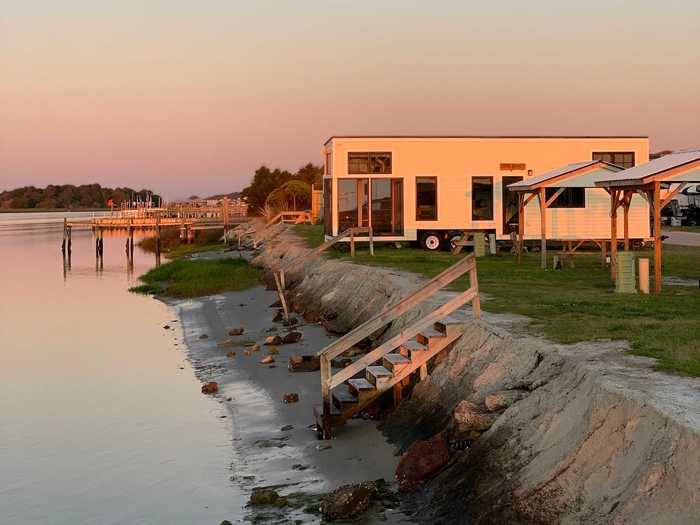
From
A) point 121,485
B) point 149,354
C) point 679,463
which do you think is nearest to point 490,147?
point 149,354

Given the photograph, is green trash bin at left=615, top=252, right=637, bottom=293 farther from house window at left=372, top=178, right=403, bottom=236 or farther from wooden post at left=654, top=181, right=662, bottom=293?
house window at left=372, top=178, right=403, bottom=236

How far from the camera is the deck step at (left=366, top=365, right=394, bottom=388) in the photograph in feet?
42.6

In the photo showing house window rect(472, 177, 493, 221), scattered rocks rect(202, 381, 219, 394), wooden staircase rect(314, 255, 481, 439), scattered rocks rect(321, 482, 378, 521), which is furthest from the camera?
house window rect(472, 177, 493, 221)

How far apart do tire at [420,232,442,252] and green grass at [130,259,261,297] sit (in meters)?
6.35

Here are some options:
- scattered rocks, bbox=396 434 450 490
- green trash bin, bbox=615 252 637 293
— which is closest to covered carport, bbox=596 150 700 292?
green trash bin, bbox=615 252 637 293

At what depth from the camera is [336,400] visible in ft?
42.9

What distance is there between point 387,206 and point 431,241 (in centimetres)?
202

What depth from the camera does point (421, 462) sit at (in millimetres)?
10234

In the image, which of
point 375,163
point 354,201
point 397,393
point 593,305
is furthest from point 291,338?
point 375,163

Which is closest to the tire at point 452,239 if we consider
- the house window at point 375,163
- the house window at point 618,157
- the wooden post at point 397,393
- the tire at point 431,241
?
the tire at point 431,241

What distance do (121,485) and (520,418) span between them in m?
4.86

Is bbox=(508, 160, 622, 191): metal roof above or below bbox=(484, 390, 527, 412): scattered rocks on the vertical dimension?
above

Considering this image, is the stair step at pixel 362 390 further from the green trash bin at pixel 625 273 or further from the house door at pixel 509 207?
the house door at pixel 509 207

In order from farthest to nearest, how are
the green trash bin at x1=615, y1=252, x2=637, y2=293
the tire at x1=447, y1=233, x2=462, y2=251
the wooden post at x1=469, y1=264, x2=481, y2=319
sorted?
the tire at x1=447, y1=233, x2=462, y2=251 → the green trash bin at x1=615, y1=252, x2=637, y2=293 → the wooden post at x1=469, y1=264, x2=481, y2=319
